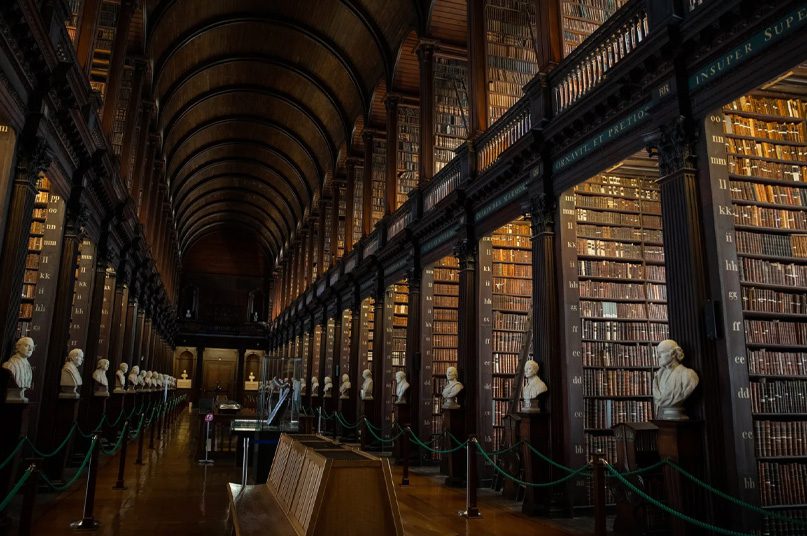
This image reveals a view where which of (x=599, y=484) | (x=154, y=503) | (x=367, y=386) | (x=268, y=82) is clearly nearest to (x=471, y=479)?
(x=599, y=484)

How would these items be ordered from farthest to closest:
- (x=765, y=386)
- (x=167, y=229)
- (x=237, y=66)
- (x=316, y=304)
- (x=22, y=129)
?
1. (x=167, y=229)
2. (x=316, y=304)
3. (x=237, y=66)
4. (x=22, y=129)
5. (x=765, y=386)

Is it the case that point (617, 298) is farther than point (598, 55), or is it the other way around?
point (617, 298)

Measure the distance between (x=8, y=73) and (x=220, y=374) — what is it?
1253 inches

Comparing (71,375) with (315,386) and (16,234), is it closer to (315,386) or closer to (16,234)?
(16,234)

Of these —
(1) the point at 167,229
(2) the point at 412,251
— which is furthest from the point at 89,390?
(1) the point at 167,229

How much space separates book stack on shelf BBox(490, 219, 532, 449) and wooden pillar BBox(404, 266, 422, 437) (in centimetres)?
184

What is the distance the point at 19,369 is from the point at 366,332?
8410mm

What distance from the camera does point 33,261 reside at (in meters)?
8.39

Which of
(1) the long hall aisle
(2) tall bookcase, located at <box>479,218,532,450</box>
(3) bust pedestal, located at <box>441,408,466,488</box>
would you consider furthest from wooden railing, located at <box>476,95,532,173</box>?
(1) the long hall aisle

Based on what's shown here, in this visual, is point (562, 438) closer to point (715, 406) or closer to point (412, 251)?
point (715, 406)

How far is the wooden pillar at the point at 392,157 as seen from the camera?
1263 centimetres

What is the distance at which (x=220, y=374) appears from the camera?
3544cm

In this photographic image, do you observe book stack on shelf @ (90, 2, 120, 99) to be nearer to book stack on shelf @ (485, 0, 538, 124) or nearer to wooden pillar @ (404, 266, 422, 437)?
wooden pillar @ (404, 266, 422, 437)

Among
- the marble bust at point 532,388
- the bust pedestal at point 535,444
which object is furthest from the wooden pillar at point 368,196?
the bust pedestal at point 535,444
